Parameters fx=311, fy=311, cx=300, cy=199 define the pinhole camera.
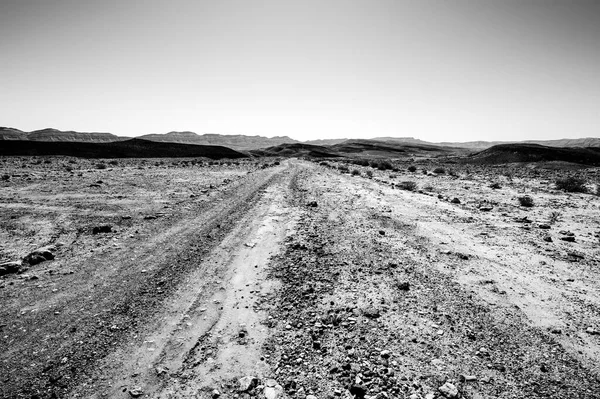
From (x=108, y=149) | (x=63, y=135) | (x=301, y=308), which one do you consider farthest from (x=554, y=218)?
(x=63, y=135)

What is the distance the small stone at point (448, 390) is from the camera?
3436mm

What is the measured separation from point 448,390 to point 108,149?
67.4m

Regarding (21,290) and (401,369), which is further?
(21,290)

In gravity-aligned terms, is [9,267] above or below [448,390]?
above

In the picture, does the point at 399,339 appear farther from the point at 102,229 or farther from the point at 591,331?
the point at 102,229

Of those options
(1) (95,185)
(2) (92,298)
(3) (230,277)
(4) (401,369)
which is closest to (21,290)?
(2) (92,298)

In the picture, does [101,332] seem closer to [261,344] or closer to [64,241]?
[261,344]

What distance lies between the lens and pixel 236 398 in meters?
3.46

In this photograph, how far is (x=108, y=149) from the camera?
58.3 m

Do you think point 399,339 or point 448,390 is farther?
point 399,339

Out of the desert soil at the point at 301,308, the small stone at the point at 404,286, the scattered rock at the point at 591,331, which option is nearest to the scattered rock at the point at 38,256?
the desert soil at the point at 301,308

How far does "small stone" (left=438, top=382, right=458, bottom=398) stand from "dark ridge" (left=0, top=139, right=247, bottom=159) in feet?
199

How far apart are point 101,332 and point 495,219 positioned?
468 inches

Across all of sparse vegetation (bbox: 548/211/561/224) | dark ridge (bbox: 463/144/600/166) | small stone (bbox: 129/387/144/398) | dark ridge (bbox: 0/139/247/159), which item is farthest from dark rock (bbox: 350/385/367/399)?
dark ridge (bbox: 0/139/247/159)
